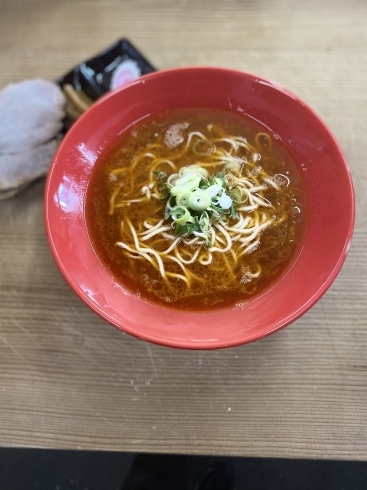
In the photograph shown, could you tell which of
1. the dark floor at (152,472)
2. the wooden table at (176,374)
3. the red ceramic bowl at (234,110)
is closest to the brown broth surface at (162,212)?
the red ceramic bowl at (234,110)

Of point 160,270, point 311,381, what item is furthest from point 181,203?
point 311,381

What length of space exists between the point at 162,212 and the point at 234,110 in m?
0.54

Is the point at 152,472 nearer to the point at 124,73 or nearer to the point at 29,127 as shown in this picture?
the point at 29,127

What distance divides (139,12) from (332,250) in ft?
5.61

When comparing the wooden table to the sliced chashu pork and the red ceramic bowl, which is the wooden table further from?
the red ceramic bowl

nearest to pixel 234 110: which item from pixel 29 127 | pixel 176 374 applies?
pixel 29 127

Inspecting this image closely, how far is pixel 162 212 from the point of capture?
6.07ft

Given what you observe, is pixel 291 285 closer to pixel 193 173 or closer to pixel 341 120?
pixel 193 173

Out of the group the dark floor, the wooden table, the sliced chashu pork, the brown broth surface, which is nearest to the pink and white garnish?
the sliced chashu pork

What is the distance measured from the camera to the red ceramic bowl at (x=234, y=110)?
61.2 inches

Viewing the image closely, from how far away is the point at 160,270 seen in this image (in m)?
1.77

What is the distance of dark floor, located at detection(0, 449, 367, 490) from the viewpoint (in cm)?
188

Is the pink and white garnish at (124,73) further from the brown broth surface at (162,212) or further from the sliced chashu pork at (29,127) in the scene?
the brown broth surface at (162,212)

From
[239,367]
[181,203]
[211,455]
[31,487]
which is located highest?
A: [181,203]
